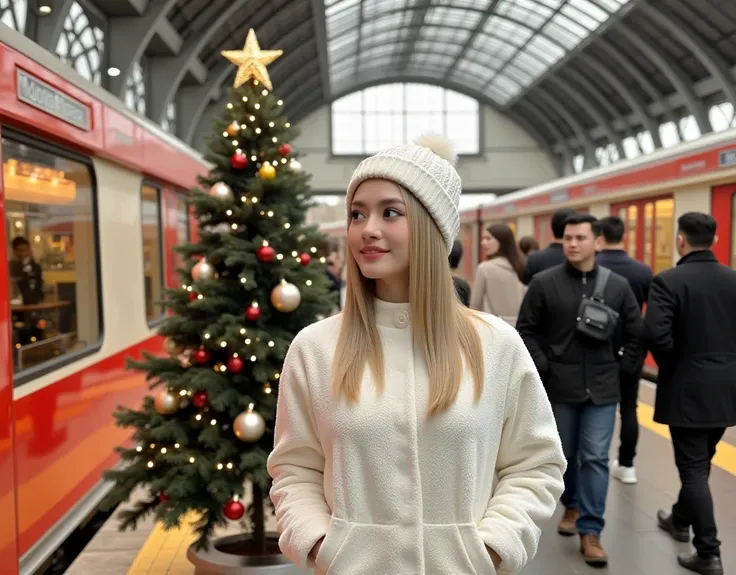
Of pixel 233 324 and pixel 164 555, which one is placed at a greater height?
pixel 233 324

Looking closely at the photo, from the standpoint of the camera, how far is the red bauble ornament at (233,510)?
3893 mm

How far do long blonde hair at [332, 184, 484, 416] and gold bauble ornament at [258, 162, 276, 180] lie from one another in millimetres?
2207

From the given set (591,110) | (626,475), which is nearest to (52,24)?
(626,475)

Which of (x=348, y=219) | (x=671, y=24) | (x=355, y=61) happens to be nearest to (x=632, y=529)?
(x=348, y=219)

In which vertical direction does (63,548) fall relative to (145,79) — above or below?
below

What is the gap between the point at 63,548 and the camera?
536 centimetres

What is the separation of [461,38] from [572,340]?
118ft

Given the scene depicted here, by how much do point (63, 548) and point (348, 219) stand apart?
14.0 ft

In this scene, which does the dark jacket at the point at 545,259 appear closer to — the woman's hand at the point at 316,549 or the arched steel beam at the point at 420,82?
the woman's hand at the point at 316,549

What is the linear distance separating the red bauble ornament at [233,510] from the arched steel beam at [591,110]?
107 feet

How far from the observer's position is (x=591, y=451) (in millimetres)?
4375

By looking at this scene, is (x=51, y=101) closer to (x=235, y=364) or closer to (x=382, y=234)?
(x=235, y=364)

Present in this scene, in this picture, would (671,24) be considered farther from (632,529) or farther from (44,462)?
(44,462)

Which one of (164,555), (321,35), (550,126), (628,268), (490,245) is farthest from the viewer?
(550,126)
